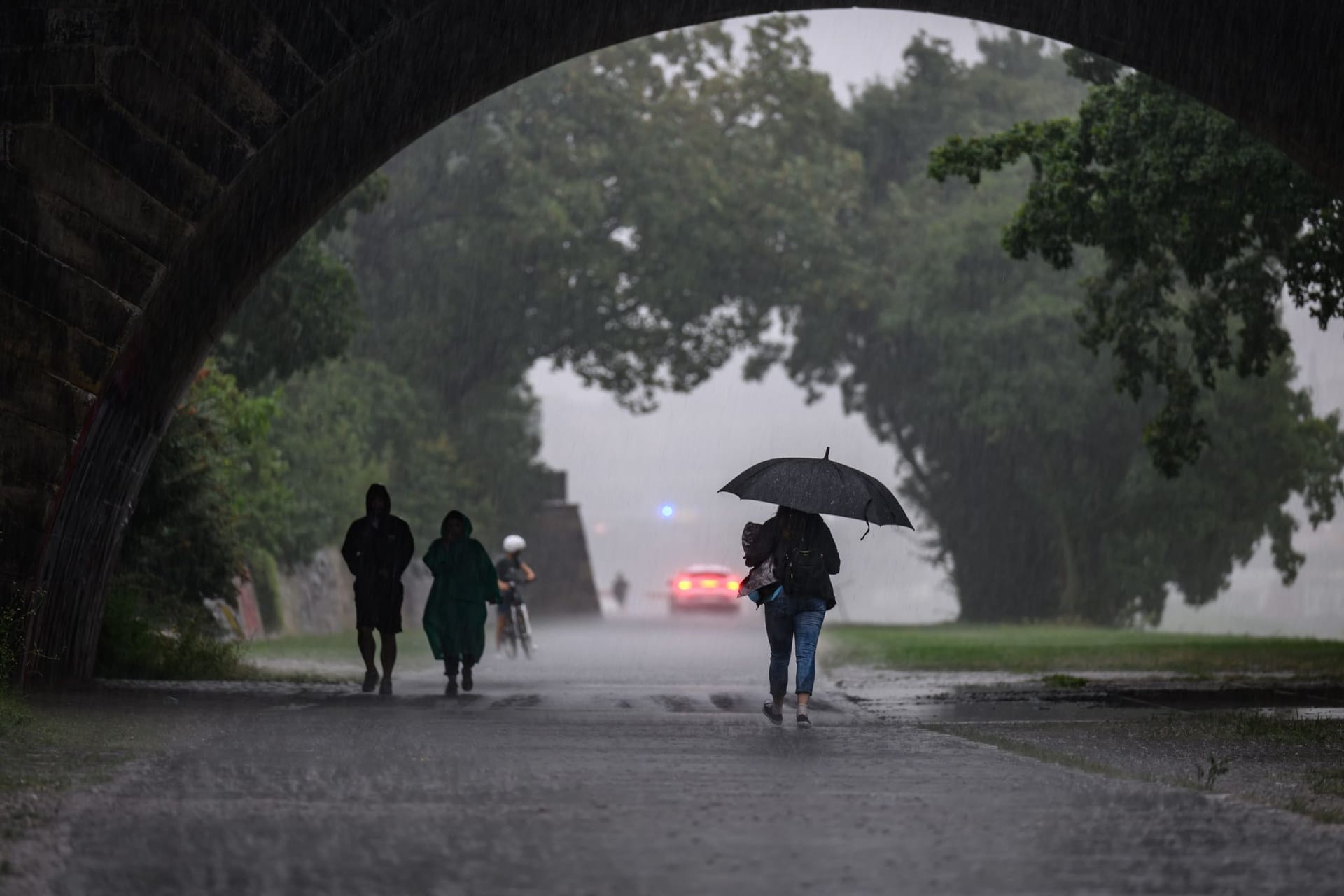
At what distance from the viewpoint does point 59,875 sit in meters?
6.69

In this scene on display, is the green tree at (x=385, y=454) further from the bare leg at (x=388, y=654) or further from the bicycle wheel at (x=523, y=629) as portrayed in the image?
the bare leg at (x=388, y=654)

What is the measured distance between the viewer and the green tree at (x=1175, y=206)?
69.0ft

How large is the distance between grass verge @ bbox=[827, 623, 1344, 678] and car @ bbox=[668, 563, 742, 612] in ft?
58.9

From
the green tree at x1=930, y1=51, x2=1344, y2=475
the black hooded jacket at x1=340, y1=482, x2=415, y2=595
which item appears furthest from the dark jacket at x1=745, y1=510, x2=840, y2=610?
the green tree at x1=930, y1=51, x2=1344, y2=475

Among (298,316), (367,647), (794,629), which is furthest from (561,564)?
(794,629)

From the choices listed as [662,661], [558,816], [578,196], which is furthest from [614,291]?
[558,816]

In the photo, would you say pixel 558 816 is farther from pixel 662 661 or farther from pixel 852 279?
pixel 852 279

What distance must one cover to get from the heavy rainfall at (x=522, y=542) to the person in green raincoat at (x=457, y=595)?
0.04 meters

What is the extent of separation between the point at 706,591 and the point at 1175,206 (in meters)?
36.6

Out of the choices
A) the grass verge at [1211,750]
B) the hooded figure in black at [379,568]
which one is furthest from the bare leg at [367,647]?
the grass verge at [1211,750]

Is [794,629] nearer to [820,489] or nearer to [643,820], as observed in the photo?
[820,489]

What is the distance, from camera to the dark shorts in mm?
17641

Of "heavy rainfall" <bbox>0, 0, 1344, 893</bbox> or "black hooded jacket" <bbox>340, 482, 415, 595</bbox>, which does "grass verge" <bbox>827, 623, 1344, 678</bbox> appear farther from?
"black hooded jacket" <bbox>340, 482, 415, 595</bbox>

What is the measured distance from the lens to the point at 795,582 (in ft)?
46.3
